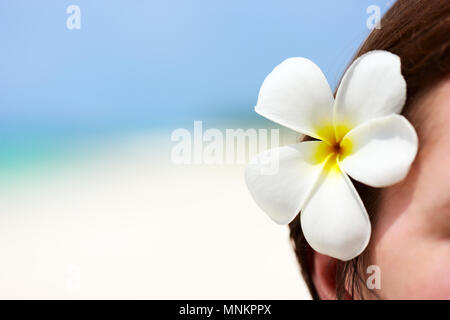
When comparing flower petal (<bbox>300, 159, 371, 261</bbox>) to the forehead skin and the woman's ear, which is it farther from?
the woman's ear

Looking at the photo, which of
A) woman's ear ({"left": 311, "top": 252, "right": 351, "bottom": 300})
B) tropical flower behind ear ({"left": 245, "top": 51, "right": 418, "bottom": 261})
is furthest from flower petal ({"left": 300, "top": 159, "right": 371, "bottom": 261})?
woman's ear ({"left": 311, "top": 252, "right": 351, "bottom": 300})

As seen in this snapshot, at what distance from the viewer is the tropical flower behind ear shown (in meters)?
0.52

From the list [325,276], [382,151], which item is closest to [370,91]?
[382,151]

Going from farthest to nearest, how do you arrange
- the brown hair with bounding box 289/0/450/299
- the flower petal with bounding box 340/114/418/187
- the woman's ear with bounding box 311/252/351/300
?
1. the woman's ear with bounding box 311/252/351/300
2. the brown hair with bounding box 289/0/450/299
3. the flower petal with bounding box 340/114/418/187

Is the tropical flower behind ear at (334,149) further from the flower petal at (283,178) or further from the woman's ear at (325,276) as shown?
the woman's ear at (325,276)

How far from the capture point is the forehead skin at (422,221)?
54 cm

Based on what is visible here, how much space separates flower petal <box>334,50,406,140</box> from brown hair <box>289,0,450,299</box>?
8cm

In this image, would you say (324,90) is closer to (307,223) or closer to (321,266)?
(307,223)

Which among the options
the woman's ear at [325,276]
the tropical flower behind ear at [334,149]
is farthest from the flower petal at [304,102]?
the woman's ear at [325,276]

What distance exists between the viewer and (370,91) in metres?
0.55

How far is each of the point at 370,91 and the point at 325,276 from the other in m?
0.30

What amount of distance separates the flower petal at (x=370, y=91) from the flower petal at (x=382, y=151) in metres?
0.02

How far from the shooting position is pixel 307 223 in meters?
0.55

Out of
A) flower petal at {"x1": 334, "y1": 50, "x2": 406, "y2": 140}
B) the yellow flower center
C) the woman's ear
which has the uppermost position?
flower petal at {"x1": 334, "y1": 50, "x2": 406, "y2": 140}
